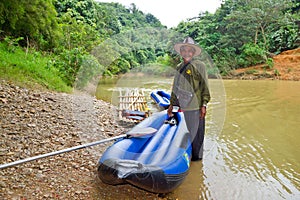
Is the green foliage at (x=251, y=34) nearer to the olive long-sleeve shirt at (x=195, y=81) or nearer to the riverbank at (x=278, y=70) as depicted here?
the riverbank at (x=278, y=70)

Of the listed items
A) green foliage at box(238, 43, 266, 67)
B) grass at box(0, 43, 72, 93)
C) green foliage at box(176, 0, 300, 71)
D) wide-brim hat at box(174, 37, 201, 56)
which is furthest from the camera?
green foliage at box(238, 43, 266, 67)

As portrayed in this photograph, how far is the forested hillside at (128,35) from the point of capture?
3910 millimetres

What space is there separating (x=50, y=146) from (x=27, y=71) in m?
3.53

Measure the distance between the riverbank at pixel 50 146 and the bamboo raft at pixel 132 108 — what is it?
0.73ft

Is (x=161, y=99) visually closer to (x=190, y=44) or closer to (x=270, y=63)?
(x=190, y=44)

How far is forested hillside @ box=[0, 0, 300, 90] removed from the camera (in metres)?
3.91

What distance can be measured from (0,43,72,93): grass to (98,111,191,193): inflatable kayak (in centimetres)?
351

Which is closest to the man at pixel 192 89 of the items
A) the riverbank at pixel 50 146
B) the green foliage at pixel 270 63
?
the riverbank at pixel 50 146

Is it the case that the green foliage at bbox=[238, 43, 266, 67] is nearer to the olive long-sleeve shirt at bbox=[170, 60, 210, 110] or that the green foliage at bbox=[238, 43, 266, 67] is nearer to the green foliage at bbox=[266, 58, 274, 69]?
the green foliage at bbox=[266, 58, 274, 69]

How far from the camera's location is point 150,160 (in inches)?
82.3

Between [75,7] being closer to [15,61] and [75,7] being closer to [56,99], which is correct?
[15,61]

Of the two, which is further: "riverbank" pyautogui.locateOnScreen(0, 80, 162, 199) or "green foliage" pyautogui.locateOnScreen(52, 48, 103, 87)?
"green foliage" pyautogui.locateOnScreen(52, 48, 103, 87)

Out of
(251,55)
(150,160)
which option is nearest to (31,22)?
(150,160)

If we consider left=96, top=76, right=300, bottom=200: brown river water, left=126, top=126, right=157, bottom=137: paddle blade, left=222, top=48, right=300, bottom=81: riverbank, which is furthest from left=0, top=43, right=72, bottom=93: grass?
left=222, top=48, right=300, bottom=81: riverbank
